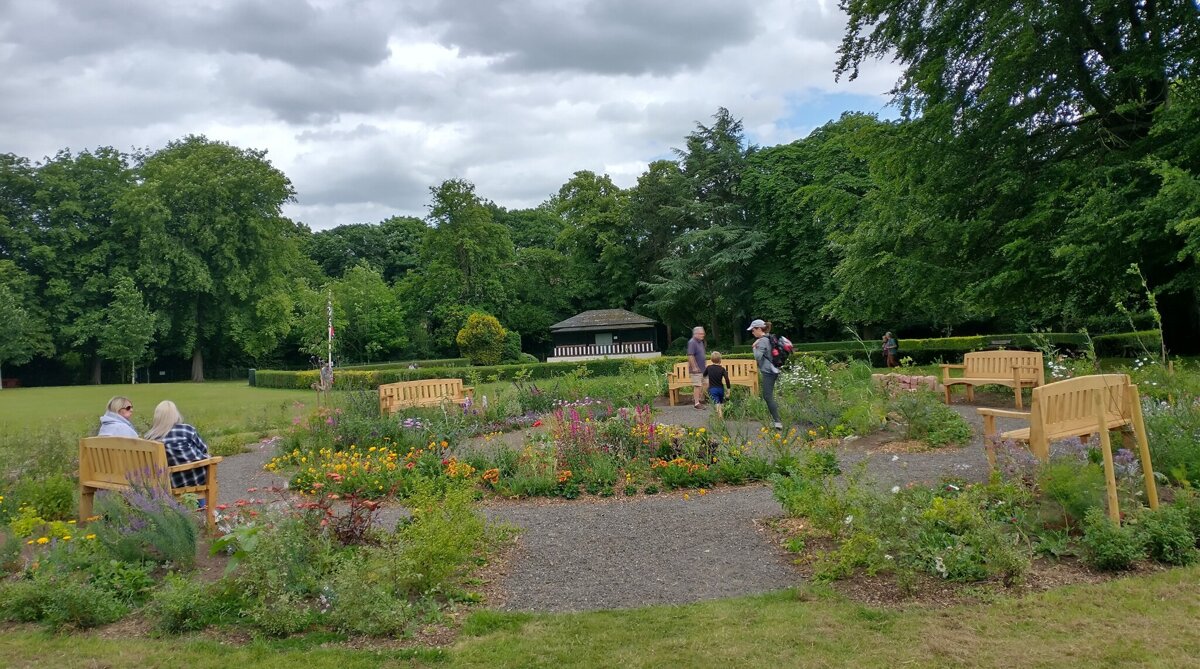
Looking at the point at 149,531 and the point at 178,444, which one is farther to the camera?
the point at 178,444

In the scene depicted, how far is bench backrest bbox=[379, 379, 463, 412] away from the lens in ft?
39.3

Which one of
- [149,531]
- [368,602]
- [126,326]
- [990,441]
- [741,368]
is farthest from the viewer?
[126,326]

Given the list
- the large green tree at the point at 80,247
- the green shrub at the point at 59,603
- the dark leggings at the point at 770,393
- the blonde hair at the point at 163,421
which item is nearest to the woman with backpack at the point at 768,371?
the dark leggings at the point at 770,393

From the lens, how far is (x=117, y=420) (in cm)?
706

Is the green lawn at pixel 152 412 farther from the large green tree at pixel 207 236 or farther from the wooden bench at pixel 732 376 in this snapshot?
the large green tree at pixel 207 236

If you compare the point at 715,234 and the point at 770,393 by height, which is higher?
the point at 715,234

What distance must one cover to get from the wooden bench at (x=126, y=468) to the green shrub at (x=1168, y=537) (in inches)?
257

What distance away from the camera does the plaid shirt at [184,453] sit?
6254mm

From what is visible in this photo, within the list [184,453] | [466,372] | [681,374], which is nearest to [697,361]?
[681,374]

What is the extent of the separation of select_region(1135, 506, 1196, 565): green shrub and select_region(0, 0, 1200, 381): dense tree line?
6769mm

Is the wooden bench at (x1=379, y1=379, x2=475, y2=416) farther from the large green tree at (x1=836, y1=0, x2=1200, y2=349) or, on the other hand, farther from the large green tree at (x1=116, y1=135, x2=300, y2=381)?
the large green tree at (x1=116, y1=135, x2=300, y2=381)

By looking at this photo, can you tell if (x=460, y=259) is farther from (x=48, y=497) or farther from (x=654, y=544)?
(x=654, y=544)

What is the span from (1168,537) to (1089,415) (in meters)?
1.32

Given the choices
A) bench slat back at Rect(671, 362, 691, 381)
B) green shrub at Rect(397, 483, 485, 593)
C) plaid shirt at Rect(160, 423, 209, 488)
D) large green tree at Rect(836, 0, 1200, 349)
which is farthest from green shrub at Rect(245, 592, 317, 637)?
large green tree at Rect(836, 0, 1200, 349)
